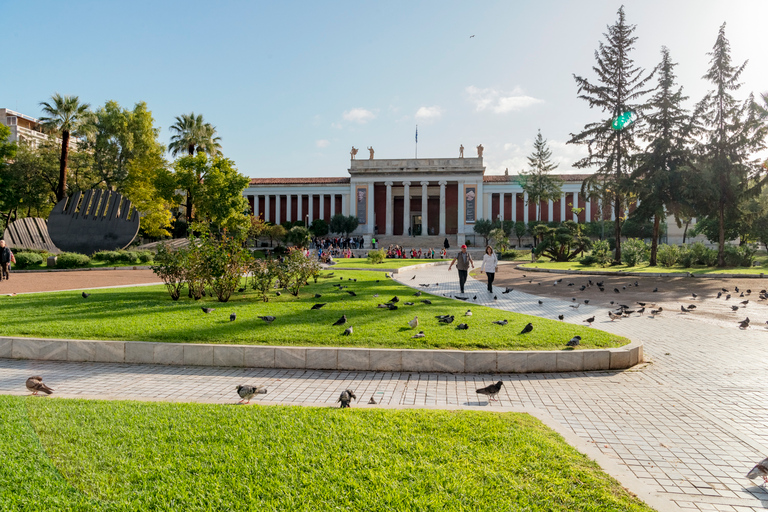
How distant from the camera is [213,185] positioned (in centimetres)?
3444

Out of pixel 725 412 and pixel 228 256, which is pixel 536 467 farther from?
pixel 228 256

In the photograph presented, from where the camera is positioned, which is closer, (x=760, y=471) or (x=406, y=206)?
(x=760, y=471)

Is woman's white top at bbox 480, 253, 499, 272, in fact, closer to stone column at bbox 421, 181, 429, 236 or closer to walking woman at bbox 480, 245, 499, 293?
walking woman at bbox 480, 245, 499, 293

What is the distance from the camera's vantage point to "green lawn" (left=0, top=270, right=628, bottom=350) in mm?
6465

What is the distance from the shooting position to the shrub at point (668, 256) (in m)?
24.9

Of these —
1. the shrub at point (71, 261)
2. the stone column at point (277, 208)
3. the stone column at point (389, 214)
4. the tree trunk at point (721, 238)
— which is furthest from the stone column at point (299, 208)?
the tree trunk at point (721, 238)

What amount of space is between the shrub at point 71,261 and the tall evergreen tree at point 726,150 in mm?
31575

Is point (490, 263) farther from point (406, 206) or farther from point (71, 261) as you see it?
point (406, 206)

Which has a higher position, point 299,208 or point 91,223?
point 299,208

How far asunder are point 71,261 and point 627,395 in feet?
84.5

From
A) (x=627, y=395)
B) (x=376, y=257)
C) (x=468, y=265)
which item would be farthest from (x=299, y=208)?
(x=627, y=395)

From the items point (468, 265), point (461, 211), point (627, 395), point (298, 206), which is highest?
point (298, 206)

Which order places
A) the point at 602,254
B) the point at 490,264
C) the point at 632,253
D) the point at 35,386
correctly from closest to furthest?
the point at 35,386, the point at 490,264, the point at 632,253, the point at 602,254

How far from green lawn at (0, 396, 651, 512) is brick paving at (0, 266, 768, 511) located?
681mm
